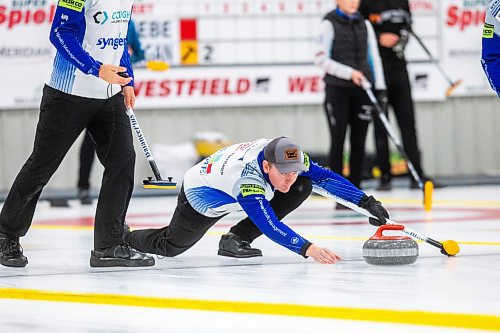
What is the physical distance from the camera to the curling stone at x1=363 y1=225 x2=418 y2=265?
4444 mm

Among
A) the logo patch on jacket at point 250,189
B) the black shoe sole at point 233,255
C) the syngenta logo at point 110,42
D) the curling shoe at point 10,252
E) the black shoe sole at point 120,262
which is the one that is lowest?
the black shoe sole at point 233,255

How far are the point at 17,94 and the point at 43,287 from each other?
5.91 meters

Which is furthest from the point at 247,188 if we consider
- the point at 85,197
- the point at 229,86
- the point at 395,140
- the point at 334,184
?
the point at 229,86

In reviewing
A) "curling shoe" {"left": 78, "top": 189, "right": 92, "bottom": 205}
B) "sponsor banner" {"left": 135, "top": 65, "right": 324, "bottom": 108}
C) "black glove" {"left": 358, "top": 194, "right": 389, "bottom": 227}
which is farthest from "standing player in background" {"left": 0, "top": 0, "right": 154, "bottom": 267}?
"sponsor banner" {"left": 135, "top": 65, "right": 324, "bottom": 108}

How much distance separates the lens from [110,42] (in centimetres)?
470

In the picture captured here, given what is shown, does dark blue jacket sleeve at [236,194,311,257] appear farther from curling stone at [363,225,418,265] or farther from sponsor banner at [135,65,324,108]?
sponsor banner at [135,65,324,108]

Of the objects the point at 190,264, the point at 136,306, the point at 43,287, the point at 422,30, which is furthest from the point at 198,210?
the point at 422,30

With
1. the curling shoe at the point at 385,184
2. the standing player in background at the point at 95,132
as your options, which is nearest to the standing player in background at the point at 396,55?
the curling shoe at the point at 385,184

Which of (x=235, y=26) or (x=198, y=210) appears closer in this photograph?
(x=198, y=210)

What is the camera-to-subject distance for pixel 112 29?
15.4ft

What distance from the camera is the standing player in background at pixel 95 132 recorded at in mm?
4668

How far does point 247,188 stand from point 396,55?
200 inches

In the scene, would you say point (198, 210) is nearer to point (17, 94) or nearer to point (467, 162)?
point (17, 94)

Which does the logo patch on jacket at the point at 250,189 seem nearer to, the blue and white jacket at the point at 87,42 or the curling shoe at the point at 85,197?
the blue and white jacket at the point at 87,42
